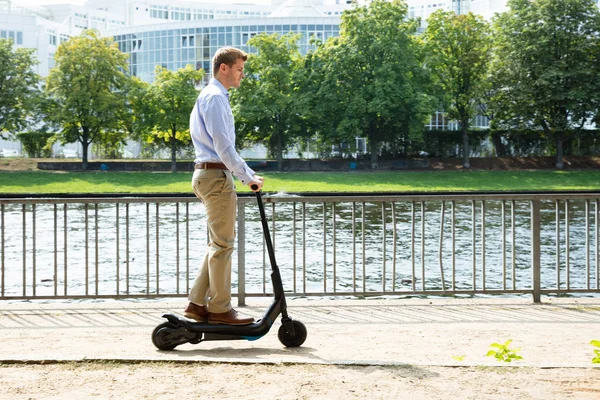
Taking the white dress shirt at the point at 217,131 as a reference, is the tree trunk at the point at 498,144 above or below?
above

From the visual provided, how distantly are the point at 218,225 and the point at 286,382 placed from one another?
61.4 inches

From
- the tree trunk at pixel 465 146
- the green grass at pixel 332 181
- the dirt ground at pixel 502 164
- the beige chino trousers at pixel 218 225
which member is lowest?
the beige chino trousers at pixel 218 225

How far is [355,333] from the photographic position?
7223 millimetres

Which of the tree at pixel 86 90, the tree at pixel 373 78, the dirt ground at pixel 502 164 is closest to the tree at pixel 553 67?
the dirt ground at pixel 502 164

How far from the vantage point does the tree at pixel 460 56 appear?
200ft

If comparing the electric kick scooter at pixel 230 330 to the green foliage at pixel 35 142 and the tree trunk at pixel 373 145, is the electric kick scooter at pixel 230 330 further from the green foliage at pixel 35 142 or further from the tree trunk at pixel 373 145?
the green foliage at pixel 35 142

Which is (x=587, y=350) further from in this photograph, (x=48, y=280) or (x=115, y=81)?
(x=115, y=81)

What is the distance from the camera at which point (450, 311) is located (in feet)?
27.6

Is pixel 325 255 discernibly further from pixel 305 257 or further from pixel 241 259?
pixel 305 257

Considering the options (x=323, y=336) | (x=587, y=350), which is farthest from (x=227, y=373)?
(x=587, y=350)

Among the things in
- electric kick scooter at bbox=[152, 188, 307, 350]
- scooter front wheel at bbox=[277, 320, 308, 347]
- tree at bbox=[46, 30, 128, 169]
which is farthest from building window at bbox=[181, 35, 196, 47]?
scooter front wheel at bbox=[277, 320, 308, 347]

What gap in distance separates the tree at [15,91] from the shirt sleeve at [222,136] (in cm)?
5822

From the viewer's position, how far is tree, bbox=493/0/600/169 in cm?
5634

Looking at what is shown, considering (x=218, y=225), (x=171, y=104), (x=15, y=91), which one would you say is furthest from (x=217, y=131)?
(x=15, y=91)
